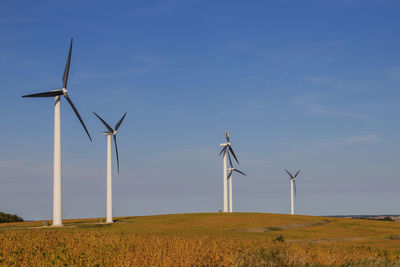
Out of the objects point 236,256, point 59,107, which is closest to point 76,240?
point 236,256

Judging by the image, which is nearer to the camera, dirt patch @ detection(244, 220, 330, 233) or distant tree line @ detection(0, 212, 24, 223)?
dirt patch @ detection(244, 220, 330, 233)

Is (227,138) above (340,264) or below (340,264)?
above

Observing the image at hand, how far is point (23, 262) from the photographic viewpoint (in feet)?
63.1

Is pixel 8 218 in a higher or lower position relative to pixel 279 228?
lower

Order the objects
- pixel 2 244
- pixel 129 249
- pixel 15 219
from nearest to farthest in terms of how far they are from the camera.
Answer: pixel 129 249 → pixel 2 244 → pixel 15 219

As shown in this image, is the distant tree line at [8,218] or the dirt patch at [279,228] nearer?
the dirt patch at [279,228]

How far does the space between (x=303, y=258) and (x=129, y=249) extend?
8149mm

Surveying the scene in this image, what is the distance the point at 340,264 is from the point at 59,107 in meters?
48.3

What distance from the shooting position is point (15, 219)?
9231 cm

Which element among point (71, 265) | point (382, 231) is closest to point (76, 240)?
point (71, 265)

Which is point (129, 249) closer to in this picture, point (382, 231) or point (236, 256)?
point (236, 256)

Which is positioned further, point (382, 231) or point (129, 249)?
point (382, 231)

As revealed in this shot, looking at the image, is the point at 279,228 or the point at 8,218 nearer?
the point at 279,228

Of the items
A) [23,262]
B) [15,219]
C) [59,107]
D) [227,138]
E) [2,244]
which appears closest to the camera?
[23,262]
